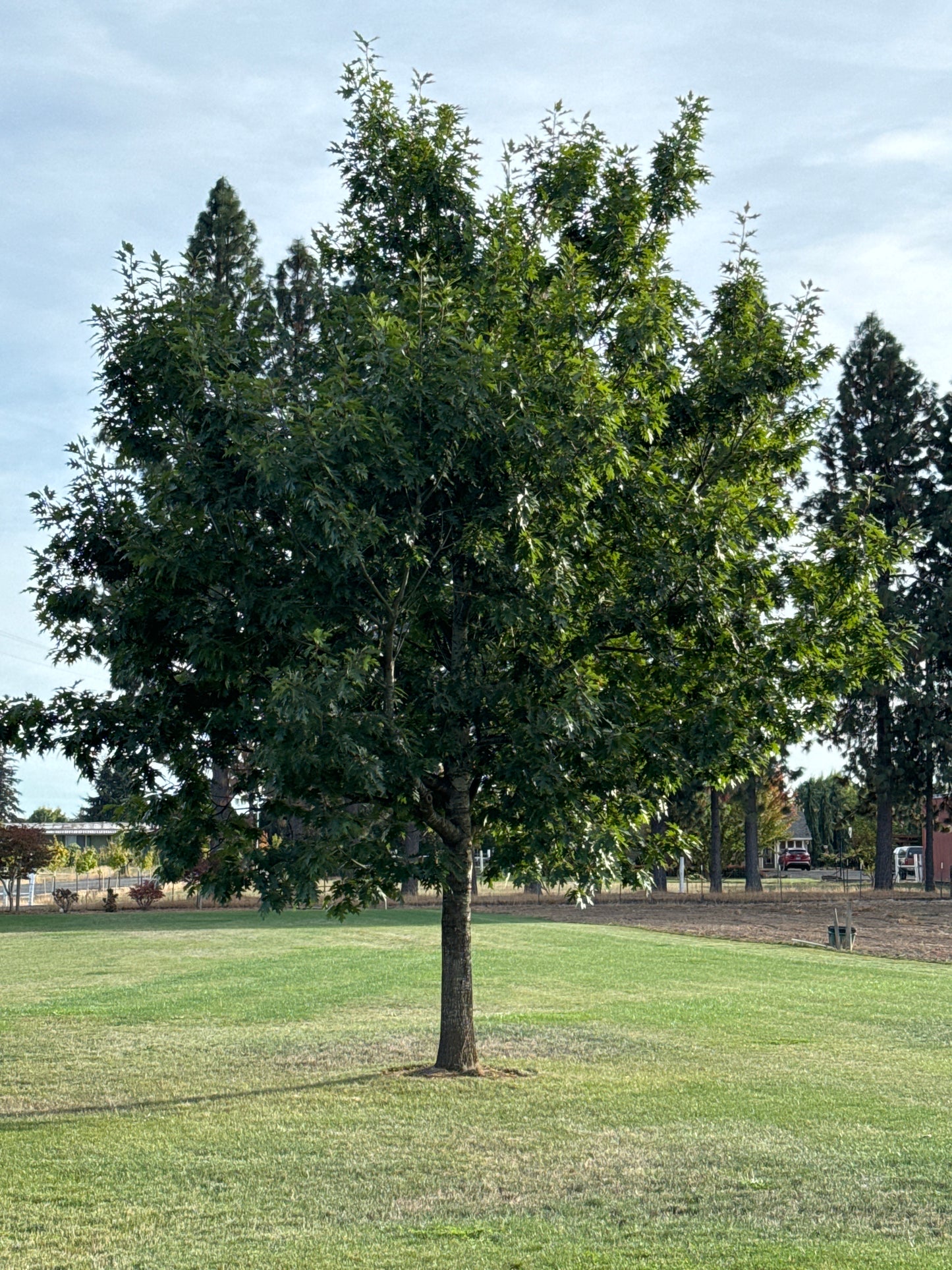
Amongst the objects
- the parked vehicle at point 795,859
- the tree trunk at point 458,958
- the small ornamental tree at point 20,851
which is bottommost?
the parked vehicle at point 795,859

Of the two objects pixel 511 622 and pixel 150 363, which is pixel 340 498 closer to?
pixel 511 622

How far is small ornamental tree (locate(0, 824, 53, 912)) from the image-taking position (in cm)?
4781

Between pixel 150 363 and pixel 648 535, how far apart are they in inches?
183

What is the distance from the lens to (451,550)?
11.0 meters

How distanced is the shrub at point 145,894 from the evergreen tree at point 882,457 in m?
29.6

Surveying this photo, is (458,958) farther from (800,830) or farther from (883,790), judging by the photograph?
(800,830)

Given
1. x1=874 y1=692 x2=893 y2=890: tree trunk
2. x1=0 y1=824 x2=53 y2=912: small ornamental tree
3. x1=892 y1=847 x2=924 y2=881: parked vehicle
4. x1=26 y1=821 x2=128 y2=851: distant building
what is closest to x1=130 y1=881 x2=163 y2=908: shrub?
x1=0 y1=824 x2=53 y2=912: small ornamental tree

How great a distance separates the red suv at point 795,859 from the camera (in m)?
98.2

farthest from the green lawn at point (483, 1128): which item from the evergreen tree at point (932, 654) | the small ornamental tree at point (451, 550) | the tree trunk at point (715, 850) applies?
the tree trunk at point (715, 850)

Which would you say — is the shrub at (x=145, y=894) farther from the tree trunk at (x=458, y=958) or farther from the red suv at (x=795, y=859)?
the red suv at (x=795, y=859)

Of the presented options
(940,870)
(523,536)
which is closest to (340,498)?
(523,536)

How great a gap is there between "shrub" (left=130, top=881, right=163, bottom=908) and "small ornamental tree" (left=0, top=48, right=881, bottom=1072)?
38.5m

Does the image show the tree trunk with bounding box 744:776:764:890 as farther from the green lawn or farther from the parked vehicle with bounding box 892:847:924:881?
the green lawn

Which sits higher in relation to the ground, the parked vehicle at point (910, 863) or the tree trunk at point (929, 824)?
the tree trunk at point (929, 824)
